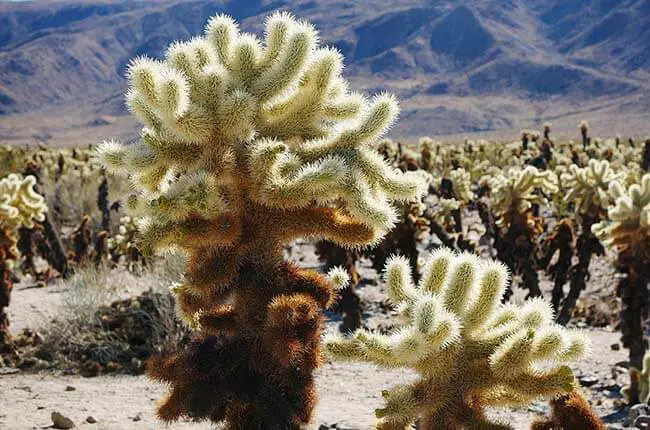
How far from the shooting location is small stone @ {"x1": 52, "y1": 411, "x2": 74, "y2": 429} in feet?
19.1

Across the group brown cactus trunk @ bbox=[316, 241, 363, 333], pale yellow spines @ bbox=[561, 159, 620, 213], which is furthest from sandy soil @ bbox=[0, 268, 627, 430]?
pale yellow spines @ bbox=[561, 159, 620, 213]

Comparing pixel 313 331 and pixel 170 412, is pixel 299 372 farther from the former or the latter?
pixel 170 412

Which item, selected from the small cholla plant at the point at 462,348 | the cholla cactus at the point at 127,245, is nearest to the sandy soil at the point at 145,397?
the small cholla plant at the point at 462,348

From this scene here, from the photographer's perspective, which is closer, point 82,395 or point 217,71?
point 217,71

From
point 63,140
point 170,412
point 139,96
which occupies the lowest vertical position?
point 170,412

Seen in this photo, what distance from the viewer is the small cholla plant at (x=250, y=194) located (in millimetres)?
3193

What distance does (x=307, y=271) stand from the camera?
140 inches

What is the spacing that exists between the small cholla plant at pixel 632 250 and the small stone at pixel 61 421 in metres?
4.65

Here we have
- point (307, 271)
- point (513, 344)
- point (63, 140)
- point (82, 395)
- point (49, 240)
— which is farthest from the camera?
point (63, 140)

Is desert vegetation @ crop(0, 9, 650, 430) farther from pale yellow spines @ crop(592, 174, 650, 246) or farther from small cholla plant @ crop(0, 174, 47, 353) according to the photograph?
small cholla plant @ crop(0, 174, 47, 353)

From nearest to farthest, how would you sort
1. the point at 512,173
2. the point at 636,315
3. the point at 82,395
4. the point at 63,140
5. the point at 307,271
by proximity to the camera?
the point at 307,271 < the point at 82,395 < the point at 636,315 < the point at 512,173 < the point at 63,140

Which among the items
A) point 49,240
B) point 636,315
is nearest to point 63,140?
point 49,240

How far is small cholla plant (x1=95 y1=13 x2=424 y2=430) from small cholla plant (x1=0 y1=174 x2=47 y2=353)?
16.8ft

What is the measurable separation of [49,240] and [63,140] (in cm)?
12000
